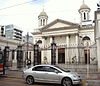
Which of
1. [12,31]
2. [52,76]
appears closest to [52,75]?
[52,76]

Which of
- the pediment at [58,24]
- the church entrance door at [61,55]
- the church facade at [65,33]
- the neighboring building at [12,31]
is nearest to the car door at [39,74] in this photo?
the church facade at [65,33]

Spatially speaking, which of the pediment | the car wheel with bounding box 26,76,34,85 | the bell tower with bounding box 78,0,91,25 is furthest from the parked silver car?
the bell tower with bounding box 78,0,91,25

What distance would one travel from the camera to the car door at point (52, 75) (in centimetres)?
1123

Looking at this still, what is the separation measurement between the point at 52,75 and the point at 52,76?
2.8 inches

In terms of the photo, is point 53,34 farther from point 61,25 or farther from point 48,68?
point 48,68

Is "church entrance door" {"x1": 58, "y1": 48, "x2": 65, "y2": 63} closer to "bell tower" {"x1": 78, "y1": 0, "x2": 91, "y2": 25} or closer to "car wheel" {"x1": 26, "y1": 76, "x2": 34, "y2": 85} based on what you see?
"bell tower" {"x1": 78, "y1": 0, "x2": 91, "y2": 25}

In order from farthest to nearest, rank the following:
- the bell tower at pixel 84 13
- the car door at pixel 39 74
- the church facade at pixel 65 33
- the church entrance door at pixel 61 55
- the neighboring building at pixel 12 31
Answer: the neighboring building at pixel 12 31 → the bell tower at pixel 84 13 → the church facade at pixel 65 33 → the church entrance door at pixel 61 55 → the car door at pixel 39 74

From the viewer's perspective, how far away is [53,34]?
54.7 meters

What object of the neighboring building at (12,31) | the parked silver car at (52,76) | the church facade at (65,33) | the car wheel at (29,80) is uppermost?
the neighboring building at (12,31)

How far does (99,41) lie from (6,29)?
92.3 meters

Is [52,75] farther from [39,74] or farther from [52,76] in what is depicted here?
[39,74]

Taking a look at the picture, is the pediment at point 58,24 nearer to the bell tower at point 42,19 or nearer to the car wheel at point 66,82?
the bell tower at point 42,19

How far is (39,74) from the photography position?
39.2ft

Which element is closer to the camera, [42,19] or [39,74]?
[39,74]
